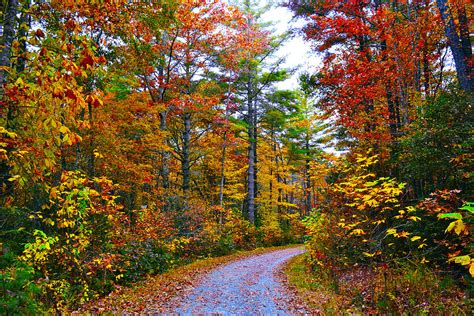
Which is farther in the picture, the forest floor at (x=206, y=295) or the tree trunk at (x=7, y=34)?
the forest floor at (x=206, y=295)

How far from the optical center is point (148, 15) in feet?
22.8

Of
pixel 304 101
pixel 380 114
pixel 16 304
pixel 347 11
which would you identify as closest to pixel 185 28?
pixel 347 11

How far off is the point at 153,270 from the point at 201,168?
49.7ft

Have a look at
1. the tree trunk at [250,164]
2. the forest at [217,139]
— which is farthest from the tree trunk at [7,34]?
the tree trunk at [250,164]

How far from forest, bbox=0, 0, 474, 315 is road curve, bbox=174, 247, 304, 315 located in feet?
4.81

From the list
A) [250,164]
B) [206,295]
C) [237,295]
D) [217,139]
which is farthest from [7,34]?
[250,164]

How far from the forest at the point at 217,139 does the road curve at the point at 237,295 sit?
1.47m

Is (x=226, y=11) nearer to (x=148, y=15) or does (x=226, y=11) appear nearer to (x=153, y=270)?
(x=148, y=15)

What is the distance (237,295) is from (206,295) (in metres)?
0.78

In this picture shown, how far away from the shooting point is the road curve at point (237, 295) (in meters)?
6.48

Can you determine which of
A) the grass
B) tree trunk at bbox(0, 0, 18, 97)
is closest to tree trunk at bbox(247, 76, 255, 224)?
the grass

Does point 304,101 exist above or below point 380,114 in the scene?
above

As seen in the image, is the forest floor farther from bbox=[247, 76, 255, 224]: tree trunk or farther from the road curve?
bbox=[247, 76, 255, 224]: tree trunk

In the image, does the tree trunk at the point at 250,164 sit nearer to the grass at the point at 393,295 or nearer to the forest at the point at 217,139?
the forest at the point at 217,139
